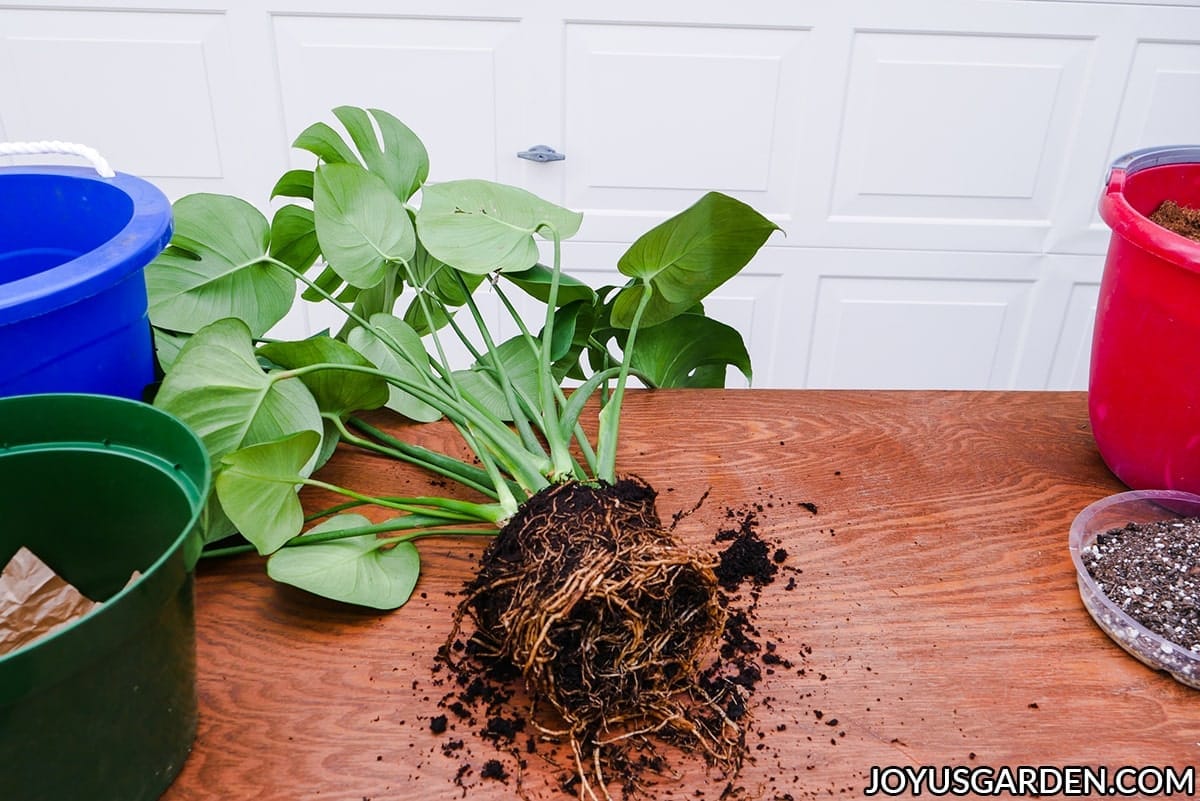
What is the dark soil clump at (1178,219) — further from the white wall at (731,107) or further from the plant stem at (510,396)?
the white wall at (731,107)

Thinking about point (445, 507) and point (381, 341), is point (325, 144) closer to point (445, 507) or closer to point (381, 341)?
point (381, 341)

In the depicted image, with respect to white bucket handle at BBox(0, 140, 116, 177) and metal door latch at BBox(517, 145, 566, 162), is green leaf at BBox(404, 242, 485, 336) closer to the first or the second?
white bucket handle at BBox(0, 140, 116, 177)

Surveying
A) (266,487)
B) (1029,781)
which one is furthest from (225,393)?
(1029,781)

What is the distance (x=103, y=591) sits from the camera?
0.64 metres

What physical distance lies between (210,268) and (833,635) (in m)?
0.65

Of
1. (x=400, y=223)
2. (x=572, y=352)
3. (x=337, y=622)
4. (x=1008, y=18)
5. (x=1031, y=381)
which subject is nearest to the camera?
(x=337, y=622)

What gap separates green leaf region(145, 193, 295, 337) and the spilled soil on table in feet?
→ 1.30

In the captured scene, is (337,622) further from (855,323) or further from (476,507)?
(855,323)

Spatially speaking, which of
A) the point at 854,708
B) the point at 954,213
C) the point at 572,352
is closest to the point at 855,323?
the point at 954,213

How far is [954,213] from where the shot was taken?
1.88 metres

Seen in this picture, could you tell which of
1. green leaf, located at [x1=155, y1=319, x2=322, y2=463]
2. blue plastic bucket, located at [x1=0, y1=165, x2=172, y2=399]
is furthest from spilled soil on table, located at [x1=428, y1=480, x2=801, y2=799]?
blue plastic bucket, located at [x1=0, y1=165, x2=172, y2=399]

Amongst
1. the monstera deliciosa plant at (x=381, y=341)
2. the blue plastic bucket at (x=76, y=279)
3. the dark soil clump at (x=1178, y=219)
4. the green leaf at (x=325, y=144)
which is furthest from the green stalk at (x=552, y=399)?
the dark soil clump at (x=1178, y=219)

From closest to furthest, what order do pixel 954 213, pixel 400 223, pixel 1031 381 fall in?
pixel 400 223 < pixel 954 213 < pixel 1031 381

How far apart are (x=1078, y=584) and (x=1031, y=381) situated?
146 cm
